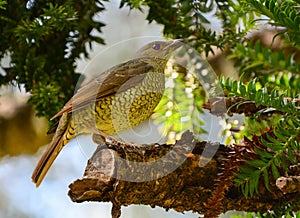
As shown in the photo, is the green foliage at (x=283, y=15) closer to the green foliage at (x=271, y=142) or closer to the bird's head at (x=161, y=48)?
the green foliage at (x=271, y=142)

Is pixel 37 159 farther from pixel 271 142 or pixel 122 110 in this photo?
pixel 271 142

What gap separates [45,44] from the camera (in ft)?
2.82

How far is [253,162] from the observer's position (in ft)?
1.71

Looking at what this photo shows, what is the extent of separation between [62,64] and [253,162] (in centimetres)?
41

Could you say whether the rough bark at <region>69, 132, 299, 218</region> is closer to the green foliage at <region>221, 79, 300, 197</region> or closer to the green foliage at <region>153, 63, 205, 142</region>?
the green foliage at <region>221, 79, 300, 197</region>

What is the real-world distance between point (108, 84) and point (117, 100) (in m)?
0.02

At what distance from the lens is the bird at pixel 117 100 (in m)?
0.69

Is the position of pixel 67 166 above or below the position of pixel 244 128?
below

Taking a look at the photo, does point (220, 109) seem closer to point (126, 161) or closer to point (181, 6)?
point (126, 161)

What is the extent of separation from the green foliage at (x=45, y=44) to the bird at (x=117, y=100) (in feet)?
0.27

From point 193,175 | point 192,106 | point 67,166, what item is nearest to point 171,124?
point 192,106

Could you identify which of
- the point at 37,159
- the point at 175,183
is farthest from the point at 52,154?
the point at 37,159

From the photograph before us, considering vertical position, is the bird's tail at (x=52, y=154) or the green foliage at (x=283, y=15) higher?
the green foliage at (x=283, y=15)

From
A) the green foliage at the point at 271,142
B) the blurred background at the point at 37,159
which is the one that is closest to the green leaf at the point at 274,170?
the green foliage at the point at 271,142
